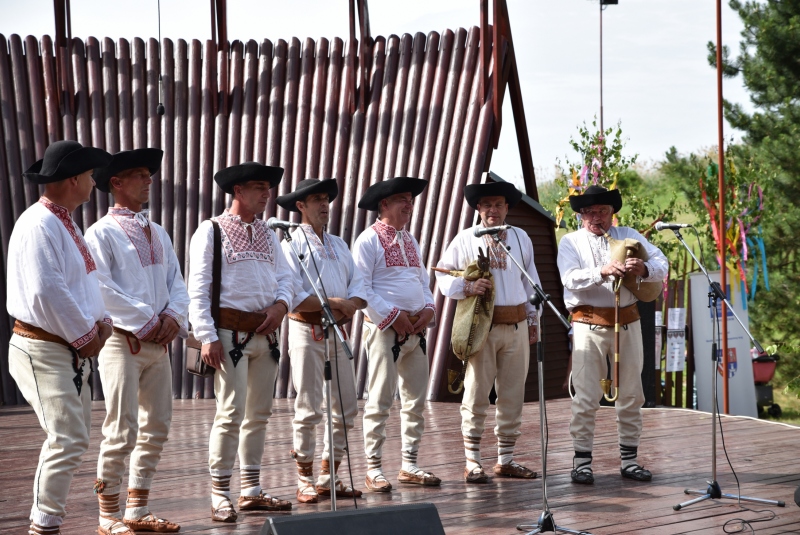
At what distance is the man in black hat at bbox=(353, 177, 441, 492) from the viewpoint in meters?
5.71

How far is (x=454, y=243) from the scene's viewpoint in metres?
6.29

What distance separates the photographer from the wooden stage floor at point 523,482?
5.00 m

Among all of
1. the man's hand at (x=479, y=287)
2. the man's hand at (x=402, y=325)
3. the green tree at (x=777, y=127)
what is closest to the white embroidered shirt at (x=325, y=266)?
the man's hand at (x=402, y=325)

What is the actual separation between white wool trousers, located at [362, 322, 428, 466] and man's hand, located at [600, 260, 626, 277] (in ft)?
3.90

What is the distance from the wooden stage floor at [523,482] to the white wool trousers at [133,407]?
0.46 m

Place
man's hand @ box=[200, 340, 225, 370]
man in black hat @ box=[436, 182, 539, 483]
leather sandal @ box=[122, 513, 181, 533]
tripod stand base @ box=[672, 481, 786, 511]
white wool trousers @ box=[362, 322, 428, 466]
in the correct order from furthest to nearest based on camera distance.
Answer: man in black hat @ box=[436, 182, 539, 483]
white wool trousers @ box=[362, 322, 428, 466]
tripod stand base @ box=[672, 481, 786, 511]
man's hand @ box=[200, 340, 225, 370]
leather sandal @ box=[122, 513, 181, 533]

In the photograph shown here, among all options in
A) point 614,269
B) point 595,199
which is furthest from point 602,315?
point 595,199

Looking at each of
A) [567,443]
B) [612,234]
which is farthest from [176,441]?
[612,234]

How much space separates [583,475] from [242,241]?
248 cm

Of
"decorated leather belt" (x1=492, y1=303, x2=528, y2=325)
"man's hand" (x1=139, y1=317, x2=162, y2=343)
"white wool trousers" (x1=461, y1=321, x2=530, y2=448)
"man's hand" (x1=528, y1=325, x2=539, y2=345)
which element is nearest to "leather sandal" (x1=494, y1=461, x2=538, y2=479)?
"white wool trousers" (x1=461, y1=321, x2=530, y2=448)

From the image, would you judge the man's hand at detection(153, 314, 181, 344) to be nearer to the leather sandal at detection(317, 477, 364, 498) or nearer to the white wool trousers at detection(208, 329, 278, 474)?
the white wool trousers at detection(208, 329, 278, 474)

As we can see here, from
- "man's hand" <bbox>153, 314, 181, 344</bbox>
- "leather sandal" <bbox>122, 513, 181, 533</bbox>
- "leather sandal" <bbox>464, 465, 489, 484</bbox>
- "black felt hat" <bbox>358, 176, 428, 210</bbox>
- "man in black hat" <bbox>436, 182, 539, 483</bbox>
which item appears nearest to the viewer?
"man's hand" <bbox>153, 314, 181, 344</bbox>

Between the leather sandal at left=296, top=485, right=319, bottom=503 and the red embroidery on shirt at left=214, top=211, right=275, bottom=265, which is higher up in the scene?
the red embroidery on shirt at left=214, top=211, right=275, bottom=265

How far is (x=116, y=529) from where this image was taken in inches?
178
